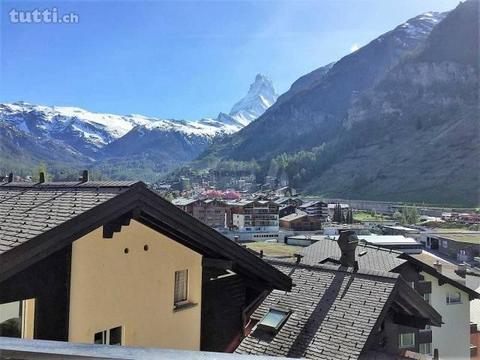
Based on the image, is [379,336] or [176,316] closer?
[176,316]

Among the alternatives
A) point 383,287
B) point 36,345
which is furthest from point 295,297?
point 36,345

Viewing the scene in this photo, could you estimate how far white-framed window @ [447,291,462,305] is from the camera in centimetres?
1291

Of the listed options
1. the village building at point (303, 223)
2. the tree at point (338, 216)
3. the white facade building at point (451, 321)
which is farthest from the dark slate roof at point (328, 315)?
the tree at point (338, 216)

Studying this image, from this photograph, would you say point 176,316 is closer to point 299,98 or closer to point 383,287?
point 383,287

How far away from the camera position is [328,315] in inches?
253

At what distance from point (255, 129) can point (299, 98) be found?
20.4 meters

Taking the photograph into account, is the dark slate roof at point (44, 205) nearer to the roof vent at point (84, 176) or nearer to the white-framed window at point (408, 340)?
the roof vent at point (84, 176)

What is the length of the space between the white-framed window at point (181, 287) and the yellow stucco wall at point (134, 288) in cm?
5

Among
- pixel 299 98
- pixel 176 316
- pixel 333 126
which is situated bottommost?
pixel 176 316

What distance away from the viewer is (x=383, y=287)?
6.43 meters

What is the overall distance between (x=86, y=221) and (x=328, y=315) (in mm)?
4675

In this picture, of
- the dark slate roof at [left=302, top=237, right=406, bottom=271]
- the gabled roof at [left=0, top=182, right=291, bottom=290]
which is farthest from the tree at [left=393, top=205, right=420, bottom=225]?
the gabled roof at [left=0, top=182, right=291, bottom=290]

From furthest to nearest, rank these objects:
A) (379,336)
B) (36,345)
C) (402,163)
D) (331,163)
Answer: (331,163)
(402,163)
(379,336)
(36,345)

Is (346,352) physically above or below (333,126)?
below
